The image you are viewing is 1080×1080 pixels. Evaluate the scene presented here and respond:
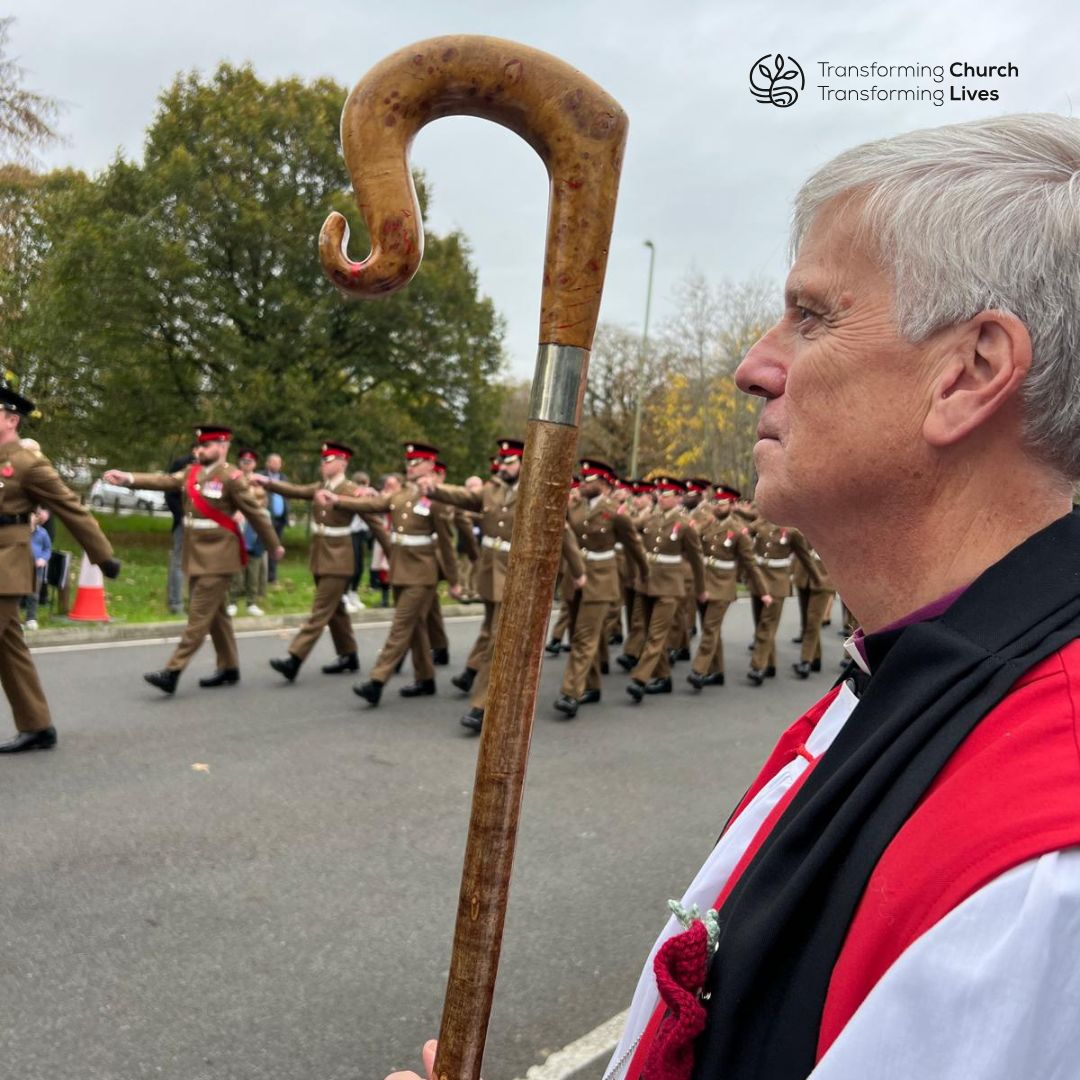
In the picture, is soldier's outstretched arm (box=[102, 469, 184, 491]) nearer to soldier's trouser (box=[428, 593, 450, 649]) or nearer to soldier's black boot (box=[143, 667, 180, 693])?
soldier's black boot (box=[143, 667, 180, 693])

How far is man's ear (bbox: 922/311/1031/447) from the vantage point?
1.04 meters

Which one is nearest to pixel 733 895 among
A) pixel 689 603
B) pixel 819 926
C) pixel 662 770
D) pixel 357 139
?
pixel 819 926

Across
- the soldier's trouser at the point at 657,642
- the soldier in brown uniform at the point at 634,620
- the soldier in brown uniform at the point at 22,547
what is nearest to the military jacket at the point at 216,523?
the soldier in brown uniform at the point at 22,547

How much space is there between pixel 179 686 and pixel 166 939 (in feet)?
18.2

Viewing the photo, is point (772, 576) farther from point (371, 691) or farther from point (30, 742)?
point (30, 742)

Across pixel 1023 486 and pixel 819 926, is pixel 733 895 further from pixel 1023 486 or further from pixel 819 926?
pixel 1023 486

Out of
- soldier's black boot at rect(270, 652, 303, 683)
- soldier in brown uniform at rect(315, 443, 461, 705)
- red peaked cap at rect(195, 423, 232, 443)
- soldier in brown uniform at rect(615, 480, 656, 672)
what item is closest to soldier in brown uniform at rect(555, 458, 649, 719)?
soldier in brown uniform at rect(615, 480, 656, 672)

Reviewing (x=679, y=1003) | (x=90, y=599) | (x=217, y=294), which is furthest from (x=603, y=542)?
(x=217, y=294)

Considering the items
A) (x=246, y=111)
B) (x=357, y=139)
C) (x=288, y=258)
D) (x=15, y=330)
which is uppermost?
(x=246, y=111)

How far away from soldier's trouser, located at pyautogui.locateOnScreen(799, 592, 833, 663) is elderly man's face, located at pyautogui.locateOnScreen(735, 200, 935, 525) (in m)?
12.0

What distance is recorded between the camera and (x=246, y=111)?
2645 centimetres

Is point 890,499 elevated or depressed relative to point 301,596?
elevated

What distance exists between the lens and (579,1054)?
11.2 feet

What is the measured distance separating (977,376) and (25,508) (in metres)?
7.01
